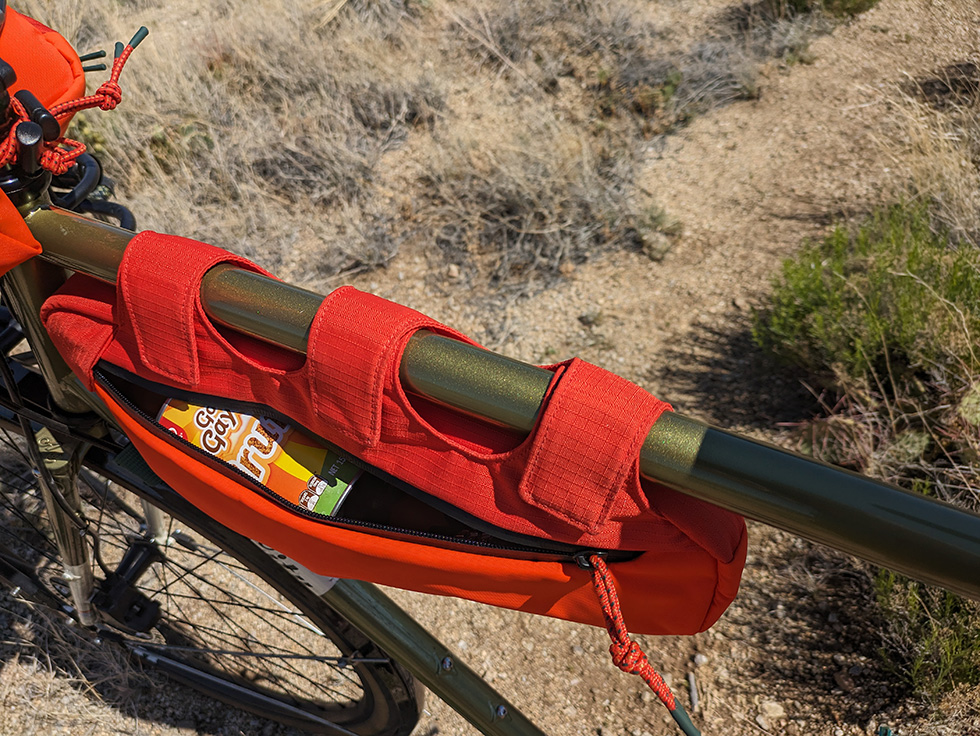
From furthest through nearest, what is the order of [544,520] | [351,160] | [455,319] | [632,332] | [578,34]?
[578,34] → [351,160] → [455,319] → [632,332] → [544,520]

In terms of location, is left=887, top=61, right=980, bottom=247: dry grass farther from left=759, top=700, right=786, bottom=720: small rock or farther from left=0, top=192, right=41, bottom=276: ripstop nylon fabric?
left=0, top=192, right=41, bottom=276: ripstop nylon fabric

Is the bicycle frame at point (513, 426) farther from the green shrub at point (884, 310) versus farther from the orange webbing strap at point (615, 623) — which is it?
the green shrub at point (884, 310)

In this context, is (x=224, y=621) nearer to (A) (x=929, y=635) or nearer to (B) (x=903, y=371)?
(A) (x=929, y=635)

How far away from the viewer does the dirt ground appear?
2121 millimetres

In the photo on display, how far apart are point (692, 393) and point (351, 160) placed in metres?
2.27

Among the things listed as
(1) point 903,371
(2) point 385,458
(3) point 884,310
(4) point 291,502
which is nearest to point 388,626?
(4) point 291,502

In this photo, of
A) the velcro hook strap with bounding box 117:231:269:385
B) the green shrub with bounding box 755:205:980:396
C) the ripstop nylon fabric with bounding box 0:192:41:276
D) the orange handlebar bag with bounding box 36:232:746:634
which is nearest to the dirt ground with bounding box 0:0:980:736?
the green shrub with bounding box 755:205:980:396

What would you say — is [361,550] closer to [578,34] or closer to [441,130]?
[441,130]

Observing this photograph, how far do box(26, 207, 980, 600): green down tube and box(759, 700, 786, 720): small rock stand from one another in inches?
64.7

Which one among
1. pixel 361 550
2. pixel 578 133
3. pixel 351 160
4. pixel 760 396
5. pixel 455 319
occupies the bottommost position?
pixel 760 396

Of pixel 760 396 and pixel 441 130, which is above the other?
pixel 441 130

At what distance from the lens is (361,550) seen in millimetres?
990

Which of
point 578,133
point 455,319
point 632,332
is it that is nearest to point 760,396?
point 632,332

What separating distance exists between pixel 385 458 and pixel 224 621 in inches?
69.6
